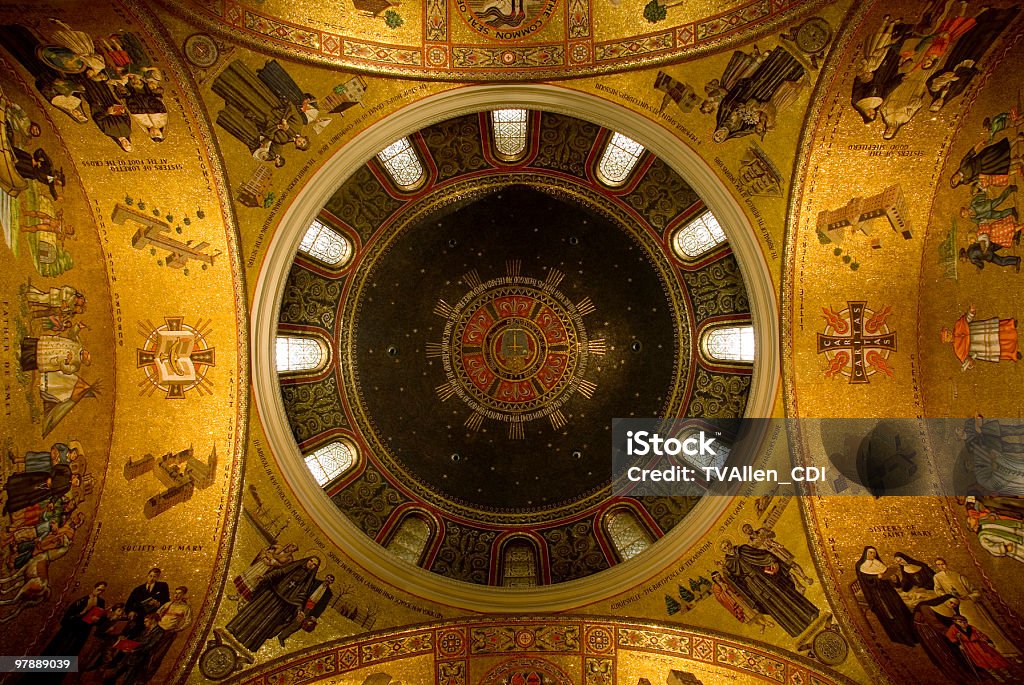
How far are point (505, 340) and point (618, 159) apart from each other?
177 inches

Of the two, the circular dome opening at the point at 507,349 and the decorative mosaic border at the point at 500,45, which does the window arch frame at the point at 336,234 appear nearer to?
the circular dome opening at the point at 507,349

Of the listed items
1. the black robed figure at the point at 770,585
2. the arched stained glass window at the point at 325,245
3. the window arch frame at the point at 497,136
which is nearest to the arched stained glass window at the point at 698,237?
the window arch frame at the point at 497,136

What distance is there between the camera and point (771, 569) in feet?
42.5

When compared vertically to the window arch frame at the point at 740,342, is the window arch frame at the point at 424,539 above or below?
below

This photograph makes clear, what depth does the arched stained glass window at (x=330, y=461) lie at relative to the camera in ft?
46.9

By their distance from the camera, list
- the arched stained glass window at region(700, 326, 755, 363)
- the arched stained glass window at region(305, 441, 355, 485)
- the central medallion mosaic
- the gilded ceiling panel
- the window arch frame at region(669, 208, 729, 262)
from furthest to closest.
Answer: the central medallion mosaic, the arched stained glass window at region(305, 441, 355, 485), the arched stained glass window at region(700, 326, 755, 363), the window arch frame at region(669, 208, 729, 262), the gilded ceiling panel

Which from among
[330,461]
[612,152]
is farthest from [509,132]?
[330,461]

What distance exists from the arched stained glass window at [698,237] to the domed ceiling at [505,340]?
0.53 ft

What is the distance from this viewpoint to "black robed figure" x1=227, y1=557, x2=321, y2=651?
41.5ft

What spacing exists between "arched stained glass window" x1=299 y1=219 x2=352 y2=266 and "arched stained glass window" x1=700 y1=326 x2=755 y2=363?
7312mm

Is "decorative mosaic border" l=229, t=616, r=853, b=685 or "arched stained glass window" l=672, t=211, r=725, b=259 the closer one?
"decorative mosaic border" l=229, t=616, r=853, b=685

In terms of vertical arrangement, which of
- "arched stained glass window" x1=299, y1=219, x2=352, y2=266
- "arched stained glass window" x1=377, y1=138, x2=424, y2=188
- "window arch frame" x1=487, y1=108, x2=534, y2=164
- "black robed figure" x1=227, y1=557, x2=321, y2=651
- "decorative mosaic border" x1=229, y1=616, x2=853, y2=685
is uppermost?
"window arch frame" x1=487, y1=108, x2=534, y2=164

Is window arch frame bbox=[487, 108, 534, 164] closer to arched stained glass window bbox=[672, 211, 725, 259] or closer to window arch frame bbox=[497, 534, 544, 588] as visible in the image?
arched stained glass window bbox=[672, 211, 725, 259]

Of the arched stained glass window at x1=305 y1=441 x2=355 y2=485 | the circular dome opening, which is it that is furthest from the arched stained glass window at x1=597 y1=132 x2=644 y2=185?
the arched stained glass window at x1=305 y1=441 x2=355 y2=485
